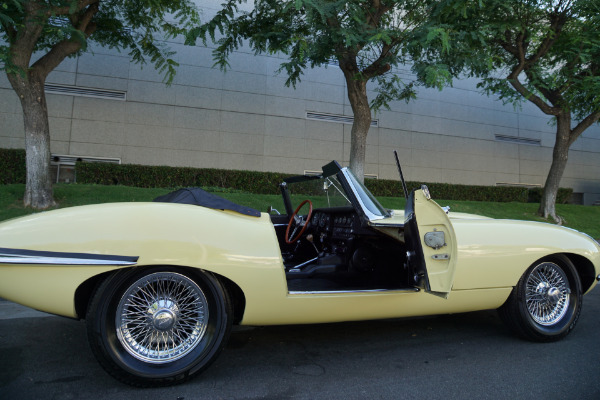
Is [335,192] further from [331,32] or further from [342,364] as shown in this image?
[331,32]

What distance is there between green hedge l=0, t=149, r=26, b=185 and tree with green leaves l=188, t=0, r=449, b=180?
237 inches

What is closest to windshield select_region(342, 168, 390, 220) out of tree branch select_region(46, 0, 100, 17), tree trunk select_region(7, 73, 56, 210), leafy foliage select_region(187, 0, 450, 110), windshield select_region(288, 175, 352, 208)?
windshield select_region(288, 175, 352, 208)

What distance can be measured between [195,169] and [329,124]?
5.68m

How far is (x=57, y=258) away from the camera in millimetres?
2199

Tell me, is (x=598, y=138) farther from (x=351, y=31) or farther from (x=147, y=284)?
(x=147, y=284)

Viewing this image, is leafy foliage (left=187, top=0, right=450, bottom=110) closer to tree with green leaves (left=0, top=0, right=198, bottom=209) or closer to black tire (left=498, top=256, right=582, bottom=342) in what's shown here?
tree with green leaves (left=0, top=0, right=198, bottom=209)

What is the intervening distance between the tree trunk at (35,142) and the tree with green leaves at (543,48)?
7833mm

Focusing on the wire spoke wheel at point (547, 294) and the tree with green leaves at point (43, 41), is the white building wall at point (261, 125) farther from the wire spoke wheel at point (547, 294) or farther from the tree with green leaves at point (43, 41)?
the wire spoke wheel at point (547, 294)

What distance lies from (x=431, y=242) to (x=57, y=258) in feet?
7.37

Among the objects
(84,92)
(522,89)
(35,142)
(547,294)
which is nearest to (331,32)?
(547,294)

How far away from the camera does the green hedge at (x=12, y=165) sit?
10.7m

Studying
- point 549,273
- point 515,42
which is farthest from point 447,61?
point 549,273

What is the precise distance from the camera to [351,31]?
290 inches

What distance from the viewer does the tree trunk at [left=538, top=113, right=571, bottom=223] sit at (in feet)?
40.5
